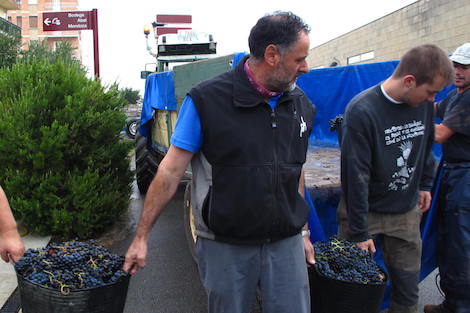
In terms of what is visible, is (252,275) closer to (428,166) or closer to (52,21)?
(428,166)

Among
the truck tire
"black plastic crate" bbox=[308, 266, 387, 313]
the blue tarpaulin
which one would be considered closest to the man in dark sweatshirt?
"black plastic crate" bbox=[308, 266, 387, 313]

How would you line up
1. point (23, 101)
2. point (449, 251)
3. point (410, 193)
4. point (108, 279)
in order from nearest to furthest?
point (108, 279), point (410, 193), point (449, 251), point (23, 101)

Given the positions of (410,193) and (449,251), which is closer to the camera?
(410,193)

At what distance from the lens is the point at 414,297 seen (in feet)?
9.08

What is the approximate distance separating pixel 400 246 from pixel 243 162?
57.0 inches

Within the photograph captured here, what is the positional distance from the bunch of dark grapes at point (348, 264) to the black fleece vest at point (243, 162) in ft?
1.91

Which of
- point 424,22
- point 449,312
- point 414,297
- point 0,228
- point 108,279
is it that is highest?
point 424,22

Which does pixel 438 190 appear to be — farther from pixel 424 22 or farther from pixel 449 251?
pixel 424 22

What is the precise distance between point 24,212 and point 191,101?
11.3ft

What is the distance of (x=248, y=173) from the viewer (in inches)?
74.0

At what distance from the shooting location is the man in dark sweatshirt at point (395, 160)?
95.9 inches

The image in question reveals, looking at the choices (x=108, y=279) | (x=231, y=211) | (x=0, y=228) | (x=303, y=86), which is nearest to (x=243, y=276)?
(x=231, y=211)

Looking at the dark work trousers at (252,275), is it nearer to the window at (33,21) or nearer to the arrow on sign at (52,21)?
the arrow on sign at (52,21)

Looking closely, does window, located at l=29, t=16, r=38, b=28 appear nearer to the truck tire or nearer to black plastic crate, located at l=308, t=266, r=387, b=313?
the truck tire
